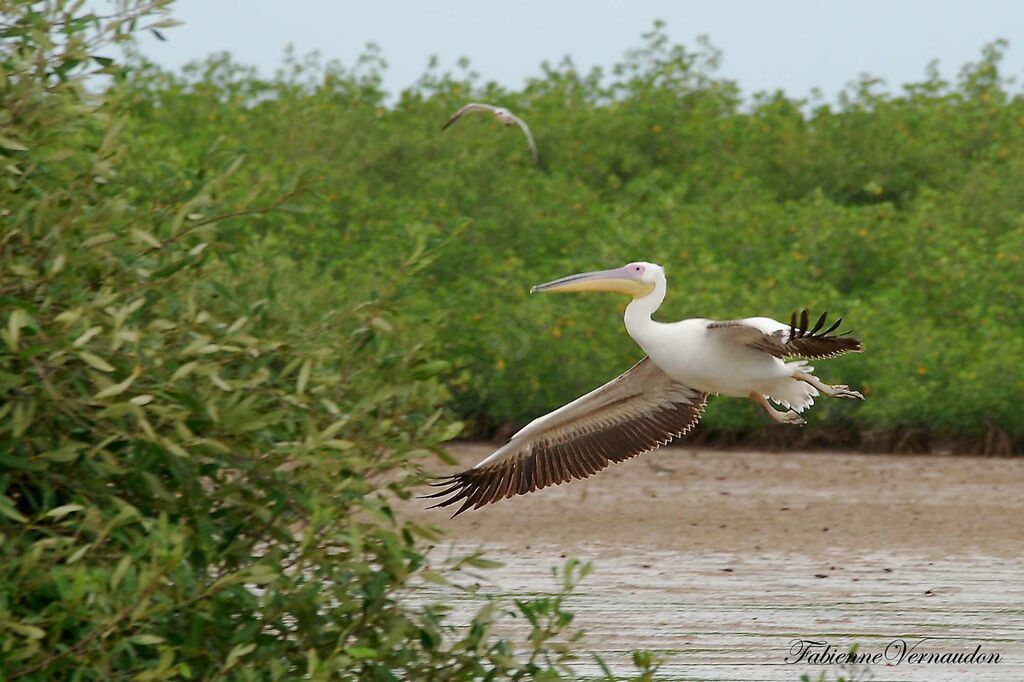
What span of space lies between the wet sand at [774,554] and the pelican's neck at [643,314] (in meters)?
1.28

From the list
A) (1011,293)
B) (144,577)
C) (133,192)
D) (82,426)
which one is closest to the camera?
(144,577)

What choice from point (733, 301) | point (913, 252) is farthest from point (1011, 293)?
point (733, 301)

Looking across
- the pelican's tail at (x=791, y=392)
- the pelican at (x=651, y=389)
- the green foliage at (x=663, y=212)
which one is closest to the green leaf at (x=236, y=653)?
the pelican at (x=651, y=389)

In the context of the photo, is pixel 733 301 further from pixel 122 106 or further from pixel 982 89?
pixel 122 106

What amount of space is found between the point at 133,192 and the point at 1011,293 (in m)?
12.2

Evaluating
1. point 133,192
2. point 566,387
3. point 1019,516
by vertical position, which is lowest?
point 1019,516

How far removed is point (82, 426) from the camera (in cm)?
396

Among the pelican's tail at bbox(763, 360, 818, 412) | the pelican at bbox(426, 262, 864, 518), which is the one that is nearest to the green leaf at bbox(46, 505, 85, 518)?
the pelican at bbox(426, 262, 864, 518)

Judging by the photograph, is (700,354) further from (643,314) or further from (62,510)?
(62,510)

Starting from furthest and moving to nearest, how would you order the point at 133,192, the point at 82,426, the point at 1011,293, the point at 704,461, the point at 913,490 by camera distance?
the point at 1011,293 → the point at 704,461 → the point at 913,490 → the point at 133,192 → the point at 82,426

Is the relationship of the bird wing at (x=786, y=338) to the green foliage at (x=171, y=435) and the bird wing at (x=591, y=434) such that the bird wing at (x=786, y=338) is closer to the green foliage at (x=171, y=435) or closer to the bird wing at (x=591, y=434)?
the bird wing at (x=591, y=434)

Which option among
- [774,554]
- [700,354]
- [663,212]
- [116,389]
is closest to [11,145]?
[116,389]

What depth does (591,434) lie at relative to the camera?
7.90 meters

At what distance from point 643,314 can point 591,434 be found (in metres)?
1.11
